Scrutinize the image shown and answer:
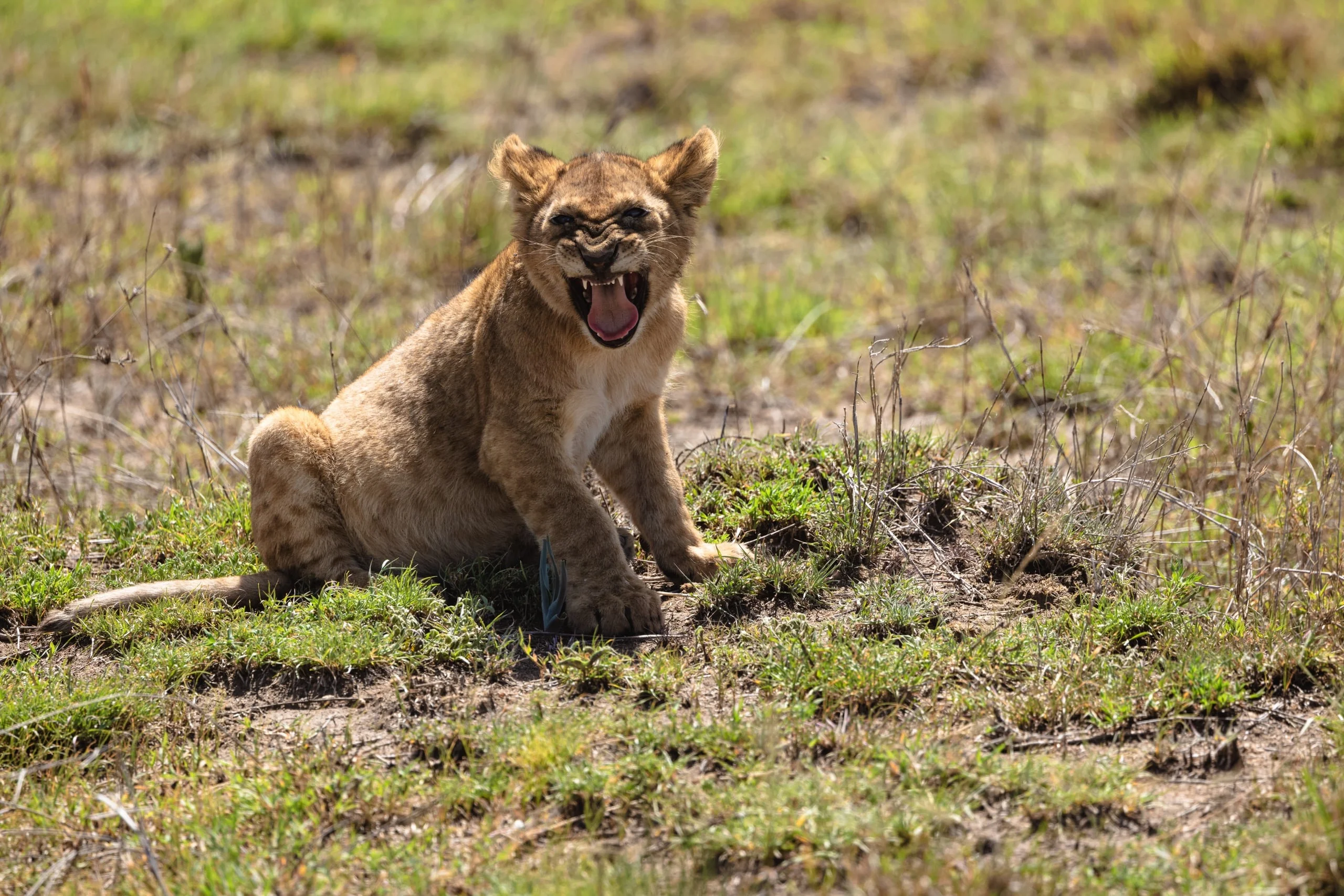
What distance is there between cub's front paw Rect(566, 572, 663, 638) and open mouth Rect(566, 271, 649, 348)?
34.0 inches

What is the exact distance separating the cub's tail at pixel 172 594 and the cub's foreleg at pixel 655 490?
1.36 m

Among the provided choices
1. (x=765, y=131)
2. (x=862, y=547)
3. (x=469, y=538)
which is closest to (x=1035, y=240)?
(x=765, y=131)

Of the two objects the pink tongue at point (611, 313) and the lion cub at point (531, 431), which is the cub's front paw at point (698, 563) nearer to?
the lion cub at point (531, 431)

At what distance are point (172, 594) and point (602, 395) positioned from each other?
1754 mm

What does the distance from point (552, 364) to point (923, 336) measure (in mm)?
3846

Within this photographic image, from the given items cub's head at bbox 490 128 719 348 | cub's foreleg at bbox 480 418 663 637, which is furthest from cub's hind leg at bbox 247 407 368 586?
cub's head at bbox 490 128 719 348

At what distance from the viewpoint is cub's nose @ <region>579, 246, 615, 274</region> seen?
4637 millimetres

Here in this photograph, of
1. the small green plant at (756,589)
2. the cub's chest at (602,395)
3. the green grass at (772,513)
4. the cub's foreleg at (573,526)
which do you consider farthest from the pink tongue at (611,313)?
the small green plant at (756,589)

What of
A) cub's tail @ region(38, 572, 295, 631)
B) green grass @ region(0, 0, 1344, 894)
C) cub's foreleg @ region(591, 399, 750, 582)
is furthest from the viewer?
cub's foreleg @ region(591, 399, 750, 582)

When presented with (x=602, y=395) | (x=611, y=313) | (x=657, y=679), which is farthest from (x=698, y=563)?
(x=611, y=313)

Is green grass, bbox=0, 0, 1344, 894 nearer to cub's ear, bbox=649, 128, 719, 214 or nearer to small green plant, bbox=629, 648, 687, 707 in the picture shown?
small green plant, bbox=629, 648, 687, 707

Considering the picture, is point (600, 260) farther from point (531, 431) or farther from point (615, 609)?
point (615, 609)

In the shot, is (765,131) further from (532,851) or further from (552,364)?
(532,851)

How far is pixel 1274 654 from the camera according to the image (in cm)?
429
